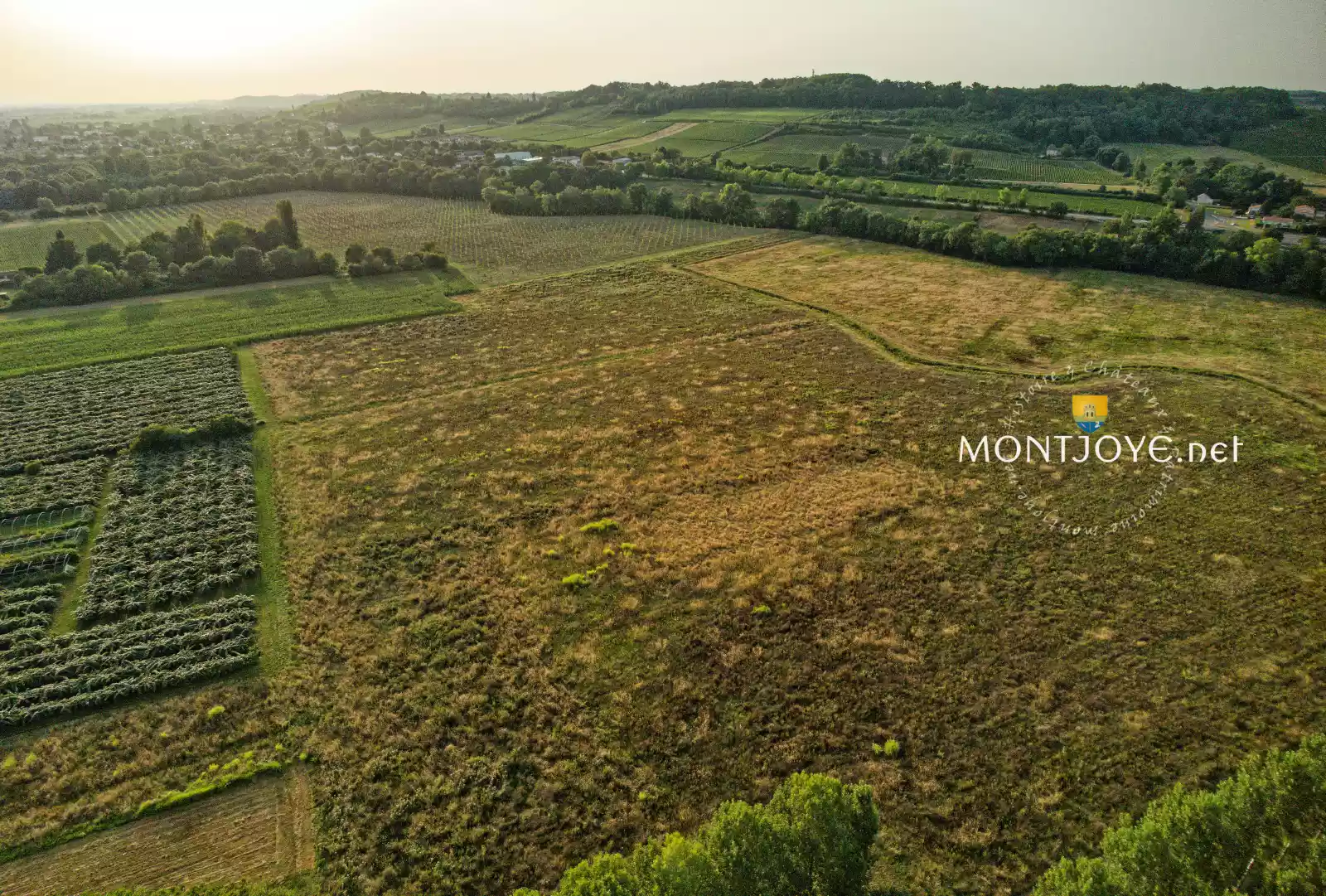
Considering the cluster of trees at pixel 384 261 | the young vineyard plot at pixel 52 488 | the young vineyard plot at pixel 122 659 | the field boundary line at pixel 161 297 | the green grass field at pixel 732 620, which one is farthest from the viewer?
the cluster of trees at pixel 384 261

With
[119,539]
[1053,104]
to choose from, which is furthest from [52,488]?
[1053,104]

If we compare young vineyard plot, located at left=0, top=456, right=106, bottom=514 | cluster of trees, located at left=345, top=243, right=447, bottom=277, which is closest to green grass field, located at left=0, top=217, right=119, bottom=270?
cluster of trees, located at left=345, top=243, right=447, bottom=277

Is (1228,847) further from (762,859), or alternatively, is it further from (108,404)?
(108,404)

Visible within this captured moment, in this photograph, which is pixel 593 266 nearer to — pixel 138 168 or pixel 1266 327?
pixel 1266 327

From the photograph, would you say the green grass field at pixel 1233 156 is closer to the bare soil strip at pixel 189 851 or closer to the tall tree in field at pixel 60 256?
the bare soil strip at pixel 189 851

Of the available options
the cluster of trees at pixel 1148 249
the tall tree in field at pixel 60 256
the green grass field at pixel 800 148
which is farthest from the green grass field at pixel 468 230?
the green grass field at pixel 800 148

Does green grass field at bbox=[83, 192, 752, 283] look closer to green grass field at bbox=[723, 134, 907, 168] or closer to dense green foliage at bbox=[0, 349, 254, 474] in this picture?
dense green foliage at bbox=[0, 349, 254, 474]
